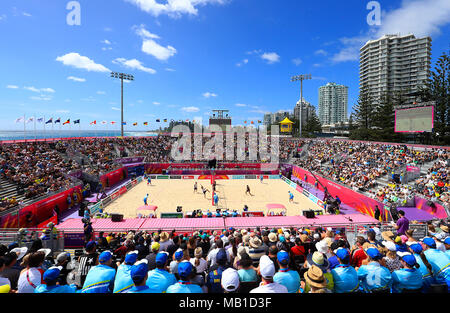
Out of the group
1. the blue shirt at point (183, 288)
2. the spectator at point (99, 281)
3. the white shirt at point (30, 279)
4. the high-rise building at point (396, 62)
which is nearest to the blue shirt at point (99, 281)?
the spectator at point (99, 281)

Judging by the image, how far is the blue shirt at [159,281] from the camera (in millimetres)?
3232

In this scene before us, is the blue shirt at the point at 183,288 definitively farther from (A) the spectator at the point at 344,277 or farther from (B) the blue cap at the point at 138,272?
(A) the spectator at the point at 344,277

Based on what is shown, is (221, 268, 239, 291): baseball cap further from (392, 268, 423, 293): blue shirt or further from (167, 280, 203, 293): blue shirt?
(392, 268, 423, 293): blue shirt

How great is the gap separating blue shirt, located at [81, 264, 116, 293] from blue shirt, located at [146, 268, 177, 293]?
0.71 metres

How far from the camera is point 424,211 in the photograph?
1505 centimetres

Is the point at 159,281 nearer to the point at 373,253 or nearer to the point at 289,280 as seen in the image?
the point at 289,280

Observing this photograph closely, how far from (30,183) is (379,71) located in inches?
4951

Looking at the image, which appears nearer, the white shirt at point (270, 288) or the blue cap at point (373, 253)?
the white shirt at point (270, 288)

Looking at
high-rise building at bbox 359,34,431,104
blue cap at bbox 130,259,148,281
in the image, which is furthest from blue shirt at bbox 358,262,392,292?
high-rise building at bbox 359,34,431,104

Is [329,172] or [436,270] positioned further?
[329,172]

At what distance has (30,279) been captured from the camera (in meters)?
3.50

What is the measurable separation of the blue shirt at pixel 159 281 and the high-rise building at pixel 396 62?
4014 inches
